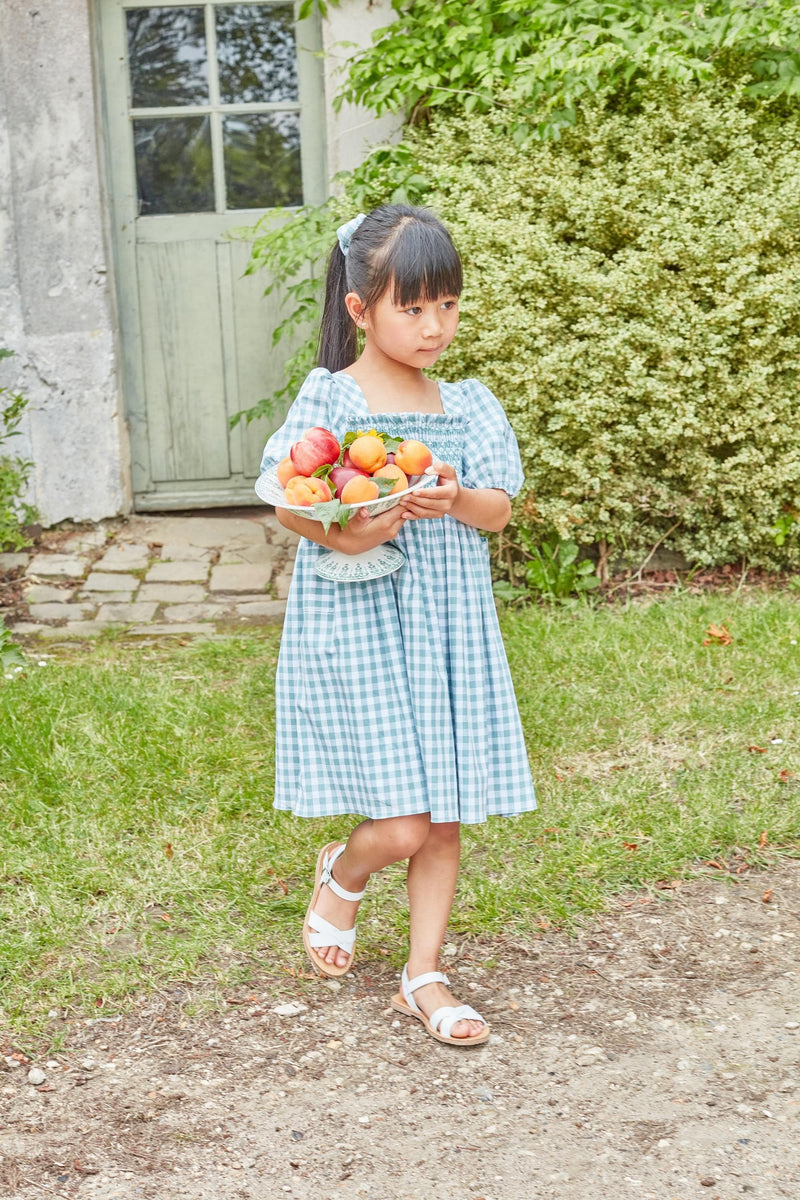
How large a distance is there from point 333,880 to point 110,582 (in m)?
3.06

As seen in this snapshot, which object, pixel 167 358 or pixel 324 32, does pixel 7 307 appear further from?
pixel 324 32

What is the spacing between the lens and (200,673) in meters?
4.36

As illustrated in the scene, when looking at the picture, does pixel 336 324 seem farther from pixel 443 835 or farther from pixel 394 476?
pixel 443 835

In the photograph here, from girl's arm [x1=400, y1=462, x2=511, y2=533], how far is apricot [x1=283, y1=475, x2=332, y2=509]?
152 mm

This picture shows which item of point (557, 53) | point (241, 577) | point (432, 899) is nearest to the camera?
point (432, 899)

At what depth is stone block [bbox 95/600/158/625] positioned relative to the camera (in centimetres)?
499

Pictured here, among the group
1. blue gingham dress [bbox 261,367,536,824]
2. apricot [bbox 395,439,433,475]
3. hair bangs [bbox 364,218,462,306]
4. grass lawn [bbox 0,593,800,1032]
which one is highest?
hair bangs [bbox 364,218,462,306]

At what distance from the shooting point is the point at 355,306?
2410 millimetres

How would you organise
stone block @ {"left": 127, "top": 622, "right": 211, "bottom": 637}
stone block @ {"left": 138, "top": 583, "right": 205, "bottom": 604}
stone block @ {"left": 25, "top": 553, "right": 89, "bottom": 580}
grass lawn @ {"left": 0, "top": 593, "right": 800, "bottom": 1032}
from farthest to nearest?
1. stone block @ {"left": 25, "top": 553, "right": 89, "bottom": 580}
2. stone block @ {"left": 138, "top": 583, "right": 205, "bottom": 604}
3. stone block @ {"left": 127, "top": 622, "right": 211, "bottom": 637}
4. grass lawn @ {"left": 0, "top": 593, "right": 800, "bottom": 1032}

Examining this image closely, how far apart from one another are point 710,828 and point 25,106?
174 inches

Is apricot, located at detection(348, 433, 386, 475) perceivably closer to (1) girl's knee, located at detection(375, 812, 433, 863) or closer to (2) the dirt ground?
(1) girl's knee, located at detection(375, 812, 433, 863)

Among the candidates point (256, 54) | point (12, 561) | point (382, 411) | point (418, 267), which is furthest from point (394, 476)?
point (256, 54)

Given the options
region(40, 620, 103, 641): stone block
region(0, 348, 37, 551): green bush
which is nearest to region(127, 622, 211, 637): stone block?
region(40, 620, 103, 641): stone block

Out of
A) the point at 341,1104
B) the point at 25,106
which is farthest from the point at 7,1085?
the point at 25,106
